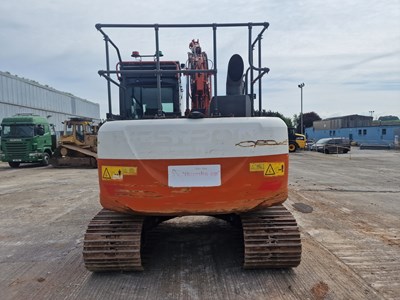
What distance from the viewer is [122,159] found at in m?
3.60

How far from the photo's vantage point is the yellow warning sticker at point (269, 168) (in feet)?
11.8

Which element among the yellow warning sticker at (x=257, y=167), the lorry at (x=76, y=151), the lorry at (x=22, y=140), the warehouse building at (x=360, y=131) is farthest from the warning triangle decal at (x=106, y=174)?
the warehouse building at (x=360, y=131)

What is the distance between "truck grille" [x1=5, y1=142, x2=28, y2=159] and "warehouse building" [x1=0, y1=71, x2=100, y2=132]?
26.1 ft

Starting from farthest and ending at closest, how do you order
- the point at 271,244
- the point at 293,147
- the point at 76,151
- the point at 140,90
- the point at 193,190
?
the point at 293,147 → the point at 76,151 → the point at 140,90 → the point at 271,244 → the point at 193,190

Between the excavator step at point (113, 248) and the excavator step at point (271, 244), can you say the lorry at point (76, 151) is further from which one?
the excavator step at point (271, 244)

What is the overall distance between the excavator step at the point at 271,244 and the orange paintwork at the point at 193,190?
0.35 metres

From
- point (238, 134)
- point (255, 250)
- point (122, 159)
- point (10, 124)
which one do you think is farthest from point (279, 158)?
point (10, 124)

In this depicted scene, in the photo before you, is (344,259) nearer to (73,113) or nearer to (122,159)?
(122,159)

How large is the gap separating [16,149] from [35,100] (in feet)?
70.4

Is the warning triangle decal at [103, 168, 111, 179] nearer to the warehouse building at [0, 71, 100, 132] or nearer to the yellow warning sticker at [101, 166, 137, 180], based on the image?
the yellow warning sticker at [101, 166, 137, 180]

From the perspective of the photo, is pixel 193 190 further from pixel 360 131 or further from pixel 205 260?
pixel 360 131

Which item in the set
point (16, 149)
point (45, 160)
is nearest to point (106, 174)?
point (16, 149)

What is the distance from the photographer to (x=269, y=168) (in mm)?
3621

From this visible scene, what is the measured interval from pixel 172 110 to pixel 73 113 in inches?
1840
